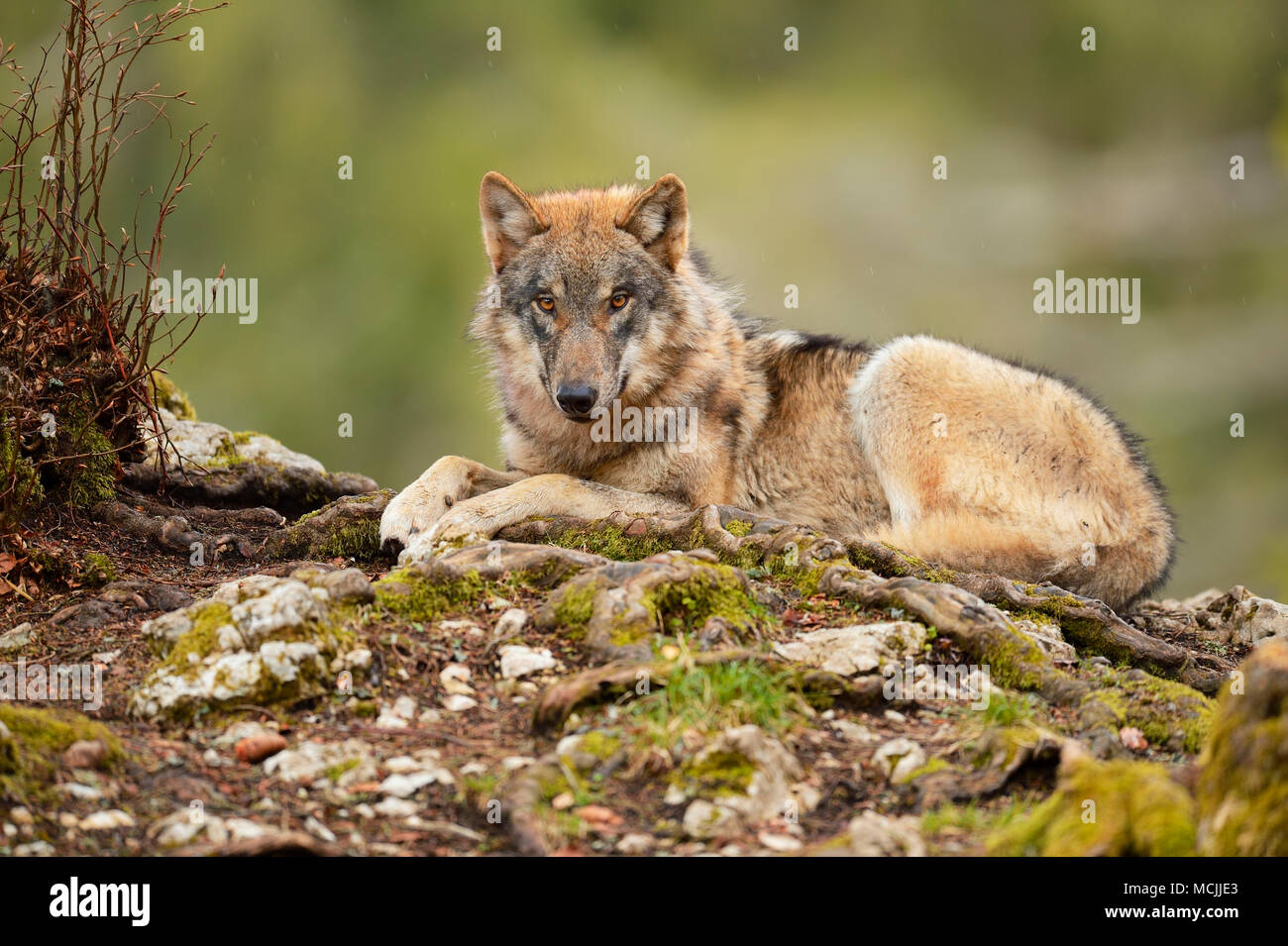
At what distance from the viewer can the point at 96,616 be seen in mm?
4746

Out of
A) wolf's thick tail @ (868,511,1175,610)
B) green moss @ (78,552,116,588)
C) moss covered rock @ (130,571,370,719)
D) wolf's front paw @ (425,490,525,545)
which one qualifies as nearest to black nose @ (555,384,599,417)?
wolf's front paw @ (425,490,525,545)

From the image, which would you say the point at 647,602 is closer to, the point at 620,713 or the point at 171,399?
the point at 620,713

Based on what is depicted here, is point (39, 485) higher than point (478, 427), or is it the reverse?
point (478, 427)

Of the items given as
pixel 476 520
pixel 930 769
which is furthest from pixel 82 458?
pixel 930 769

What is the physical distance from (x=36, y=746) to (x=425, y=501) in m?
3.11

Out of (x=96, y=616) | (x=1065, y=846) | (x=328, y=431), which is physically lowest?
(x=1065, y=846)

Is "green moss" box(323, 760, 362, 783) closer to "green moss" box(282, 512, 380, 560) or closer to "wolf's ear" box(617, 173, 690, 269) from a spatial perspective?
"green moss" box(282, 512, 380, 560)

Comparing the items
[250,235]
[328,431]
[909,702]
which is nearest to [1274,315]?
[328,431]

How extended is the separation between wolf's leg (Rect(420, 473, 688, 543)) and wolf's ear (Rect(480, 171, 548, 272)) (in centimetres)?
145

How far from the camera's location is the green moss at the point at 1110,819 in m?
2.80

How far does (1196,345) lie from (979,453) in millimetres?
19075

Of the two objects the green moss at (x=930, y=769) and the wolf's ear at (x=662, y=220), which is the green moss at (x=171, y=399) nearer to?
the wolf's ear at (x=662, y=220)

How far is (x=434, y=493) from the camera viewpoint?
642 cm

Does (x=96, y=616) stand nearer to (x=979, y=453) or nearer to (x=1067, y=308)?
(x=979, y=453)
